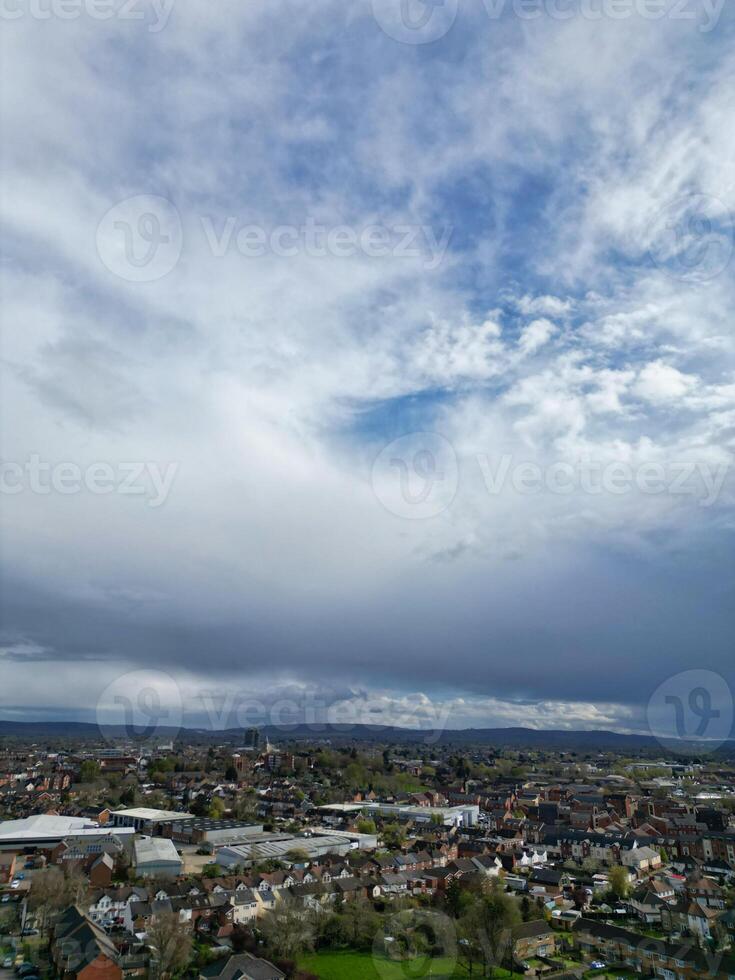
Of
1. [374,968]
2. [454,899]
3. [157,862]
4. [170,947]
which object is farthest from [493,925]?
[157,862]

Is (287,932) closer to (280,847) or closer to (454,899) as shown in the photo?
(454,899)

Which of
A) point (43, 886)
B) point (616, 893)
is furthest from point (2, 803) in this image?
point (616, 893)

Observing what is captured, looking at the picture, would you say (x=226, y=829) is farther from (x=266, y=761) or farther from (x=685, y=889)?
(x=266, y=761)

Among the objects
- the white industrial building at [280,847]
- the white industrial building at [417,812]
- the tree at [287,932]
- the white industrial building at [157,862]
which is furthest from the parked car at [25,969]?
the white industrial building at [417,812]

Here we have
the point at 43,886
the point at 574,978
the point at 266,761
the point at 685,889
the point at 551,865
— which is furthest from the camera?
the point at 266,761

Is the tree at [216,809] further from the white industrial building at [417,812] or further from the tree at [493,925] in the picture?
the tree at [493,925]

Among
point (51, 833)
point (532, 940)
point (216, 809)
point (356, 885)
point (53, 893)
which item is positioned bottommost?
point (216, 809)
